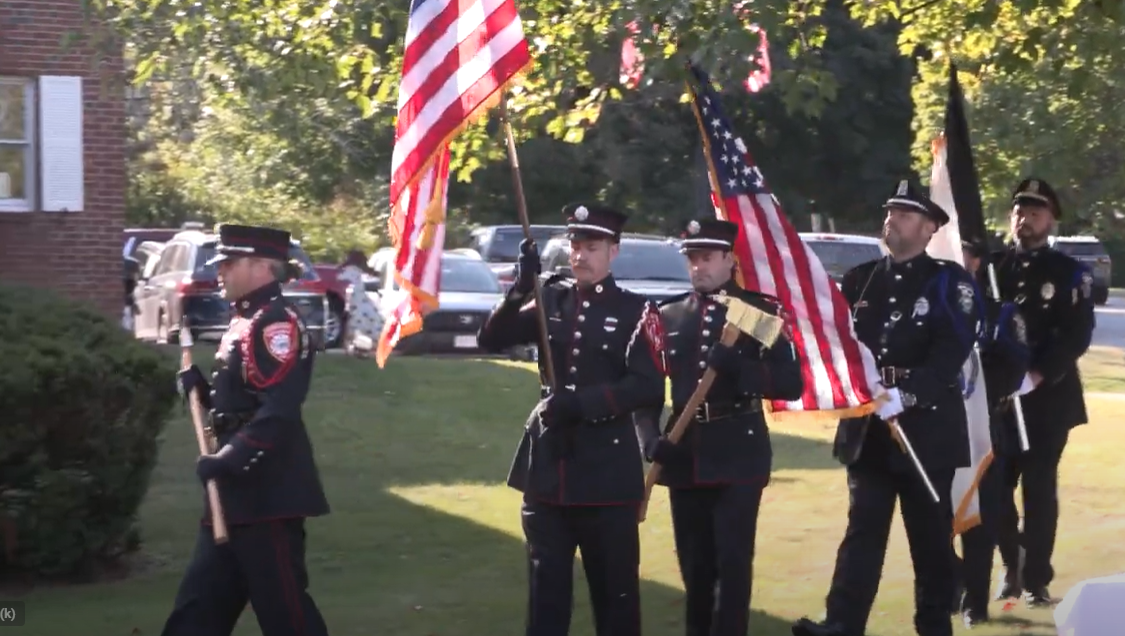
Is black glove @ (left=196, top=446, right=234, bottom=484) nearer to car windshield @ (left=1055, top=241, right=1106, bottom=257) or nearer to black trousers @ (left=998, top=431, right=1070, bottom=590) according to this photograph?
black trousers @ (left=998, top=431, right=1070, bottom=590)

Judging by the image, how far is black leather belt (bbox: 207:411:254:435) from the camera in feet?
21.6

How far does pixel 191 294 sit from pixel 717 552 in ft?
60.2

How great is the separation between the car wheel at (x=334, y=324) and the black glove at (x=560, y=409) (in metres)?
19.4

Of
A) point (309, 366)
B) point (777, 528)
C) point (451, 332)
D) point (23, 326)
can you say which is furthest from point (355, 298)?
point (309, 366)

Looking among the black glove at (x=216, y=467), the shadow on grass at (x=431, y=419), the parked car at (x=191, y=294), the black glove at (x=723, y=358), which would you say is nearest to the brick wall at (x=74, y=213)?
the shadow on grass at (x=431, y=419)

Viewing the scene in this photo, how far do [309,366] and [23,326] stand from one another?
3705 mm

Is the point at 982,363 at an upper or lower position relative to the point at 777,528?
upper

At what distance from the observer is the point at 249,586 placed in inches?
258

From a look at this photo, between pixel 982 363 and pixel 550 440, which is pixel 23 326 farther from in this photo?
pixel 982 363

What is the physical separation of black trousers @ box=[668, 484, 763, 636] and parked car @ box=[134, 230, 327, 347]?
16.4 meters

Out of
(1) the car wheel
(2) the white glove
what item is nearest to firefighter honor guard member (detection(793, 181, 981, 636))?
(2) the white glove

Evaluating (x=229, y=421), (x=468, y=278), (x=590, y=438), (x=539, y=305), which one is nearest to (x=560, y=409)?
(x=590, y=438)

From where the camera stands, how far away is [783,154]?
4381 centimetres

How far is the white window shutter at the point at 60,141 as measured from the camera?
16297 mm
